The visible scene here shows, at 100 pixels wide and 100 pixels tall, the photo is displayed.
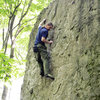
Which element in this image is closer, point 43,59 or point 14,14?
point 43,59

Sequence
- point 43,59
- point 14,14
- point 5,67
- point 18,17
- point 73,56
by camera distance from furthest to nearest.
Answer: point 18,17 → point 14,14 → point 5,67 → point 43,59 → point 73,56

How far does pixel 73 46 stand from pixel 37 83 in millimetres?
2647

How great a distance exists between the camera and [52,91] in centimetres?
564

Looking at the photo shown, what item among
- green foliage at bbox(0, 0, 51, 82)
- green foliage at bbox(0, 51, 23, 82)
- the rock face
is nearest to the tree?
green foliage at bbox(0, 0, 51, 82)

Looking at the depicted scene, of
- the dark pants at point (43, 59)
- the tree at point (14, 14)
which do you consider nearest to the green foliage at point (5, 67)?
the dark pants at point (43, 59)

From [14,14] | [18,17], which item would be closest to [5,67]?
[14,14]

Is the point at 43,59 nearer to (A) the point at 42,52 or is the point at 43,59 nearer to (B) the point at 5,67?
(A) the point at 42,52

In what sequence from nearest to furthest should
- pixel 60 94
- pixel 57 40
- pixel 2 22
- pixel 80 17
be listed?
pixel 60 94
pixel 80 17
pixel 57 40
pixel 2 22

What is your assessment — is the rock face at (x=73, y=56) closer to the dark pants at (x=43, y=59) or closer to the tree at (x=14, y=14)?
the dark pants at (x=43, y=59)

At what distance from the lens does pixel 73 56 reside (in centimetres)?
528

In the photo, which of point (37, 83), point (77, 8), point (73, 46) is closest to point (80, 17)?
point (77, 8)

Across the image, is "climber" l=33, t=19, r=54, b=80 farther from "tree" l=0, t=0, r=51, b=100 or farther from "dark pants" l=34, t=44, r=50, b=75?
"tree" l=0, t=0, r=51, b=100

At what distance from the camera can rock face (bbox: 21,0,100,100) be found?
4.48 metres

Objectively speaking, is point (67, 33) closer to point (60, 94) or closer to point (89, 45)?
point (89, 45)
